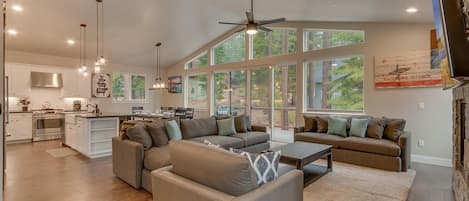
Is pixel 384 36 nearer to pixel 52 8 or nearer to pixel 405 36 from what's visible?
pixel 405 36

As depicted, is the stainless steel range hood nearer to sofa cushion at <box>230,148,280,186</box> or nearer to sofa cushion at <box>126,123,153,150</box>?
sofa cushion at <box>126,123,153,150</box>

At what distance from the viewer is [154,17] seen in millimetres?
6281

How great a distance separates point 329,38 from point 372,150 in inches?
121

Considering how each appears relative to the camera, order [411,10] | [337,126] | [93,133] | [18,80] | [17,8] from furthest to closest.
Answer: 1. [18,80]
2. [93,133]
3. [337,126]
4. [17,8]
5. [411,10]

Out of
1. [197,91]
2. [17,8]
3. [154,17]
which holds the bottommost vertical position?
[197,91]

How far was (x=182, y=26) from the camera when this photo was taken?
7.13 meters

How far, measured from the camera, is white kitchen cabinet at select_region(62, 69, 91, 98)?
8055 mm

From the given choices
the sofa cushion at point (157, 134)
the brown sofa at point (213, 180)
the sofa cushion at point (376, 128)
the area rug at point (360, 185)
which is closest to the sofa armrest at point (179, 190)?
the brown sofa at point (213, 180)

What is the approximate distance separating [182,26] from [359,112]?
16.7 feet

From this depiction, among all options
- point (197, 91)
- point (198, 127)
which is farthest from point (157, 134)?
point (197, 91)

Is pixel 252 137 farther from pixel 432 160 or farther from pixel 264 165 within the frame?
pixel 432 160

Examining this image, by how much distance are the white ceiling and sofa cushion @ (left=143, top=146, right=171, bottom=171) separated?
3432 millimetres

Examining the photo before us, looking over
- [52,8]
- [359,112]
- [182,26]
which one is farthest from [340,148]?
[52,8]

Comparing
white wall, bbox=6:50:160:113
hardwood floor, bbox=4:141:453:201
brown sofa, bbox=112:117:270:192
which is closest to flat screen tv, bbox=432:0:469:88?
hardwood floor, bbox=4:141:453:201
